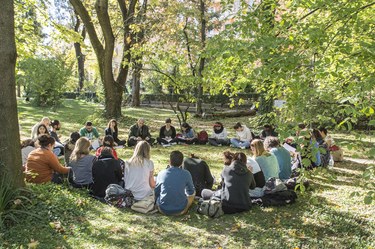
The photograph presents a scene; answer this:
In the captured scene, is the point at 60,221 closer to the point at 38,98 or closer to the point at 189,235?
the point at 189,235

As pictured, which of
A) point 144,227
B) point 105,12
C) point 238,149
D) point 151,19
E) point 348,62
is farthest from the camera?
point 151,19

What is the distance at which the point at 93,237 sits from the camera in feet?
15.1

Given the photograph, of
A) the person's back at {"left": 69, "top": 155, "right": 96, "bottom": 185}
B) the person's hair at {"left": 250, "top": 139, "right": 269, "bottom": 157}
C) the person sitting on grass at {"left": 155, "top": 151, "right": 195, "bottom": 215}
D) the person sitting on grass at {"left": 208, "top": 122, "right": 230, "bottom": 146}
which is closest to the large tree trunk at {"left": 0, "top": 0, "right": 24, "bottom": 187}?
the person's back at {"left": 69, "top": 155, "right": 96, "bottom": 185}

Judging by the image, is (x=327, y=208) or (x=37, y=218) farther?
(x=327, y=208)

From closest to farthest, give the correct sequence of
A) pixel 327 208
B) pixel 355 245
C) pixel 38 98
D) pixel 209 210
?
pixel 355 245 < pixel 209 210 < pixel 327 208 < pixel 38 98

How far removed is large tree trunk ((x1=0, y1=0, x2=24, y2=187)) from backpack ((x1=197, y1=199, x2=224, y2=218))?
2791 millimetres

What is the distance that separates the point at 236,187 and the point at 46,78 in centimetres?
2111

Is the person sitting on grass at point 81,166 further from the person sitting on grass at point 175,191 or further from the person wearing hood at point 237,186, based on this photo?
the person wearing hood at point 237,186

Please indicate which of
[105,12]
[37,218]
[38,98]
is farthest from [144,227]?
[38,98]

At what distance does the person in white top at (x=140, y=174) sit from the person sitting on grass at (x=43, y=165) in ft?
3.89

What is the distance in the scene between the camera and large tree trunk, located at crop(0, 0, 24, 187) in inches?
186

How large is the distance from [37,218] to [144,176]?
1.86 meters

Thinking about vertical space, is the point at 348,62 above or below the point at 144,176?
above

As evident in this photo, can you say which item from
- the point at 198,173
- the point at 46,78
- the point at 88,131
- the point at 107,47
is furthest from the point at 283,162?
the point at 46,78
